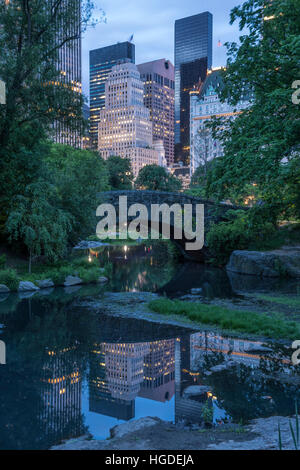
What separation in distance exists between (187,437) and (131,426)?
92 centimetres

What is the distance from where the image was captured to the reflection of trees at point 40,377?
5.80 m

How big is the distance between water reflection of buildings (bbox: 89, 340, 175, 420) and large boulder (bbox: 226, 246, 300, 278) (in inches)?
624

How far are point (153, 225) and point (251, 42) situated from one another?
23.7m

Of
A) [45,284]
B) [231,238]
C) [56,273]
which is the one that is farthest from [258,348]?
[231,238]

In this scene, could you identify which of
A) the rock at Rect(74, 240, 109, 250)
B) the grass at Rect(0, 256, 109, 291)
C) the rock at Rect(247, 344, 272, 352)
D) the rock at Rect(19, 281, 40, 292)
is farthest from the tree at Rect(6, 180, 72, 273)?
the rock at Rect(74, 240, 109, 250)

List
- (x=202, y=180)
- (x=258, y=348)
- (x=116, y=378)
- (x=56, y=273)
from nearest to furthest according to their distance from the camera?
(x=116, y=378), (x=258, y=348), (x=202, y=180), (x=56, y=273)

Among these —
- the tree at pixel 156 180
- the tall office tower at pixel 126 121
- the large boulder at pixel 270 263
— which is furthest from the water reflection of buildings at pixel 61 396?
the tall office tower at pixel 126 121

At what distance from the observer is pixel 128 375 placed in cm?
856

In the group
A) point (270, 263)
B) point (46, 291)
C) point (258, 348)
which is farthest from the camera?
point (270, 263)

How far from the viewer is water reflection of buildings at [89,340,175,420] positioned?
7055 millimetres

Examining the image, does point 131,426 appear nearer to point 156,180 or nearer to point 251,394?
point 251,394

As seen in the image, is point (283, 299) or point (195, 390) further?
point (283, 299)

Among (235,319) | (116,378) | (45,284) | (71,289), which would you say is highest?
(235,319)

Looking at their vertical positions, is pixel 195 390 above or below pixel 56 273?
below
